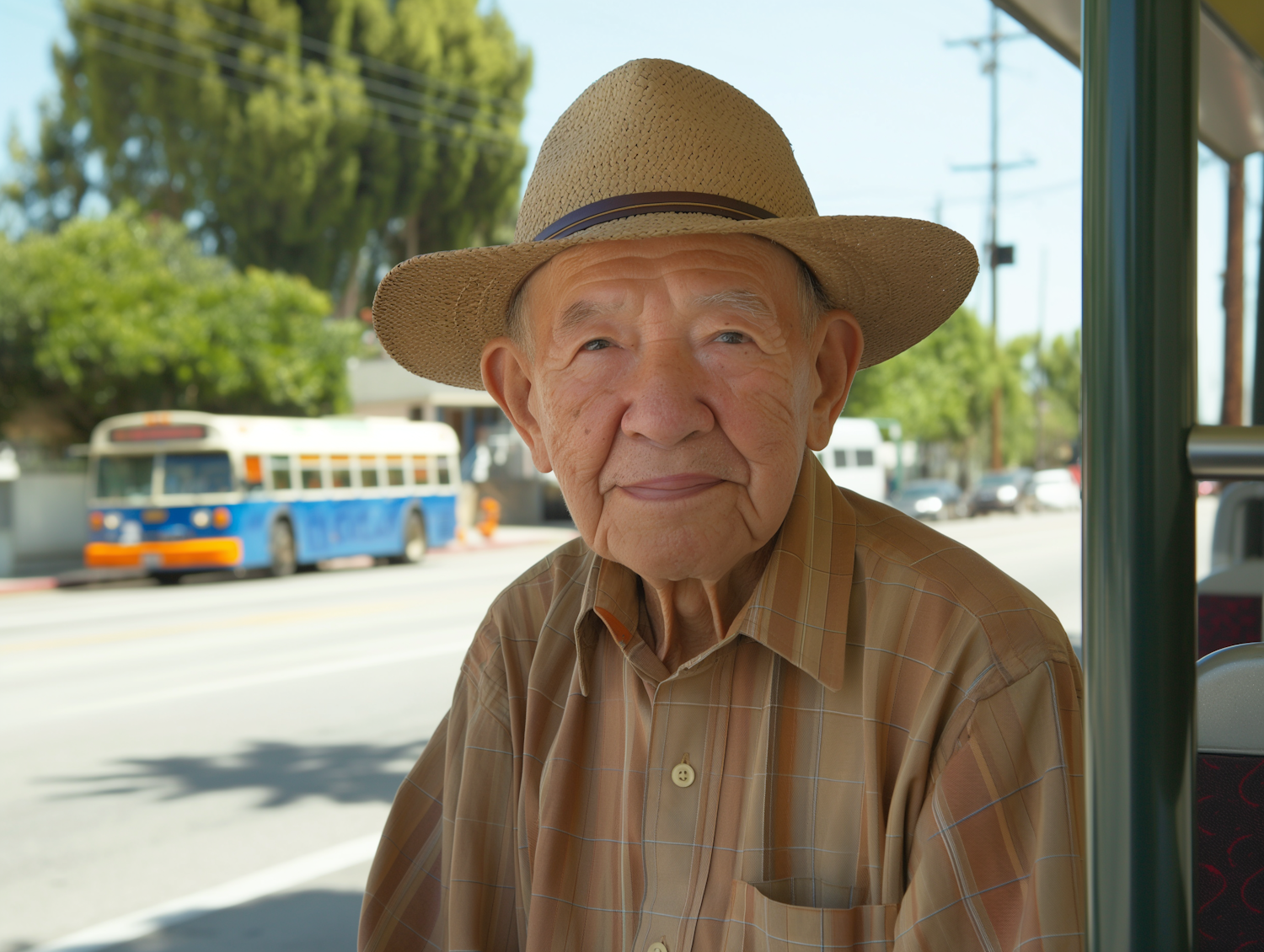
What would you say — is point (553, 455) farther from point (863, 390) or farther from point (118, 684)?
point (863, 390)

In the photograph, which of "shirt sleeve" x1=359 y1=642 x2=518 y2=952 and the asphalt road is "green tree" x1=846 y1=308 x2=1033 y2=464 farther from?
"shirt sleeve" x1=359 y1=642 x2=518 y2=952

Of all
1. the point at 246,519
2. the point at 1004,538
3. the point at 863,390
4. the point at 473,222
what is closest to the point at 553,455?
the point at 246,519

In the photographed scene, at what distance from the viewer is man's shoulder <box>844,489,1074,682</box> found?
147 centimetres

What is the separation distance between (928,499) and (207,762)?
31601mm

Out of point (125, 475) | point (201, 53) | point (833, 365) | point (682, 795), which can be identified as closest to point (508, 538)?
point (125, 475)

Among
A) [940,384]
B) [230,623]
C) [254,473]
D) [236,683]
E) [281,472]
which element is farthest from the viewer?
[940,384]

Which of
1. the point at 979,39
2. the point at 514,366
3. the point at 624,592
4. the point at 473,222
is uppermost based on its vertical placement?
the point at 979,39

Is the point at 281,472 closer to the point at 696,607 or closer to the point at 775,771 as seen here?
the point at 696,607

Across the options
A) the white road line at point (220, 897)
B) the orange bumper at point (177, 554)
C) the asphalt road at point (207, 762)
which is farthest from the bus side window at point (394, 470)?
the white road line at point (220, 897)

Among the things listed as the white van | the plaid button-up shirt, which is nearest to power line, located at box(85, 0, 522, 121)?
the white van

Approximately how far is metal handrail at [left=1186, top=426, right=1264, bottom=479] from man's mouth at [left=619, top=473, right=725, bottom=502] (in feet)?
3.07

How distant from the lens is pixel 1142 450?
788 mm

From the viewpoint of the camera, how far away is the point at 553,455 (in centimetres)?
182

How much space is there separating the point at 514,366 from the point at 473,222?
40120mm
